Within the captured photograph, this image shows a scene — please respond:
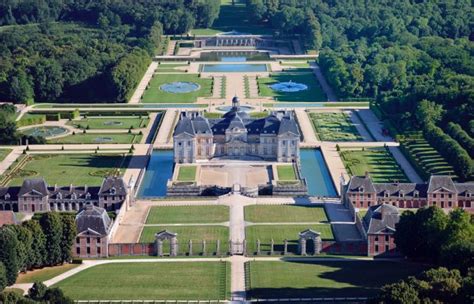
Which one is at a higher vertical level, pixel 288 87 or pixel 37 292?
pixel 37 292

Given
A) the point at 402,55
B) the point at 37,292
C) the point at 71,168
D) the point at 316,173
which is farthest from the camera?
the point at 402,55

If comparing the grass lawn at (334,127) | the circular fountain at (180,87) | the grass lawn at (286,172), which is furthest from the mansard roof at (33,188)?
the circular fountain at (180,87)

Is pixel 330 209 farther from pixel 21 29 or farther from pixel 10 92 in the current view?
pixel 21 29

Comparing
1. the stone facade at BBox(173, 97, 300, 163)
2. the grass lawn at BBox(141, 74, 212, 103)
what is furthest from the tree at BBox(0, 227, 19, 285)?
the grass lawn at BBox(141, 74, 212, 103)

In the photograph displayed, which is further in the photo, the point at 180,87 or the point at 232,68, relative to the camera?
the point at 232,68

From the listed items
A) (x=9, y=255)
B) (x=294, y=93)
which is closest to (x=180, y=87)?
(x=294, y=93)

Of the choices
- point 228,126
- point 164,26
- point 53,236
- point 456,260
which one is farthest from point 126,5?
point 456,260

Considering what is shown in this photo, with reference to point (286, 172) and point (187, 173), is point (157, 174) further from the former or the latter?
point (286, 172)
